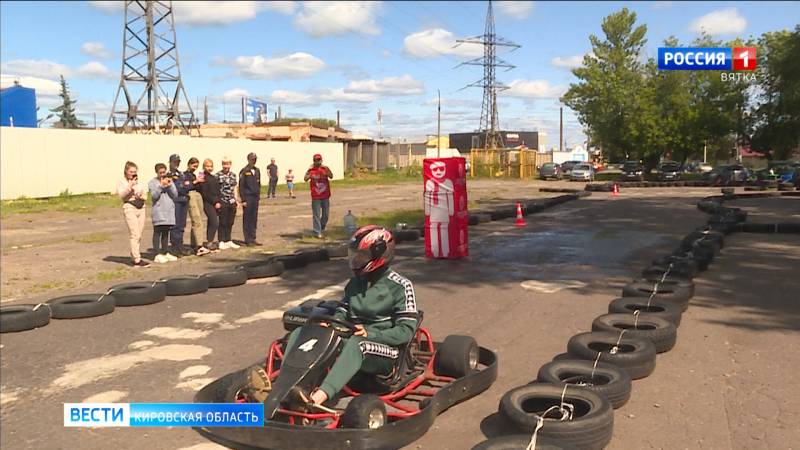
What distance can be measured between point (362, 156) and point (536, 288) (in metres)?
44.5

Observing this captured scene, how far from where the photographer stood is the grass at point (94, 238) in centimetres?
1443

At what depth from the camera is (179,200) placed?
1144cm

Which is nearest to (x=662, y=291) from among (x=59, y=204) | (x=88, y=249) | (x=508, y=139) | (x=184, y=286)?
(x=184, y=286)

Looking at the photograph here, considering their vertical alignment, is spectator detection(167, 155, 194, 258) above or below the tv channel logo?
below

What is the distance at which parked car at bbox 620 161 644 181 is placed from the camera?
1816 inches

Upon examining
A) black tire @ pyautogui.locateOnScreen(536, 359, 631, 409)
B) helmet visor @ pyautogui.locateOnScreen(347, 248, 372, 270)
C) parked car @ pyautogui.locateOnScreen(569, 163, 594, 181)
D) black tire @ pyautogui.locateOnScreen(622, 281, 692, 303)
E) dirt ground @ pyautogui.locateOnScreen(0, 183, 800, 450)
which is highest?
parked car @ pyautogui.locateOnScreen(569, 163, 594, 181)

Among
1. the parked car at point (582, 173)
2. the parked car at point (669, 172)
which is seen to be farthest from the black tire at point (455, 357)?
the parked car at point (669, 172)

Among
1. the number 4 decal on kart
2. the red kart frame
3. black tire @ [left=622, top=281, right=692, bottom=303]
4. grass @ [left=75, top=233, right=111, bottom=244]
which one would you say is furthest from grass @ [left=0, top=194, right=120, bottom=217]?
the number 4 decal on kart

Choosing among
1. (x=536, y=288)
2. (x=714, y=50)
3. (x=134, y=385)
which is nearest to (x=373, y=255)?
(x=134, y=385)

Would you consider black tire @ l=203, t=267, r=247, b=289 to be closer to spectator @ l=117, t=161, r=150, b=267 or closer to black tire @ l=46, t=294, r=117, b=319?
black tire @ l=46, t=294, r=117, b=319

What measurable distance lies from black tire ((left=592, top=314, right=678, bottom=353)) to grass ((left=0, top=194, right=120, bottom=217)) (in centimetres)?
1992

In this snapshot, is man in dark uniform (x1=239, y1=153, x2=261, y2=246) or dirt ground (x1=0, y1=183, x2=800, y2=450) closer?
dirt ground (x1=0, y1=183, x2=800, y2=450)

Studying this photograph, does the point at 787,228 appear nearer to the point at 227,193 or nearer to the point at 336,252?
the point at 336,252

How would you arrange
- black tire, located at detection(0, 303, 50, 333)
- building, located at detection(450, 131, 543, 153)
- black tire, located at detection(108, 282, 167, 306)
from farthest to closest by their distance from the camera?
building, located at detection(450, 131, 543, 153) < black tire, located at detection(108, 282, 167, 306) < black tire, located at detection(0, 303, 50, 333)
